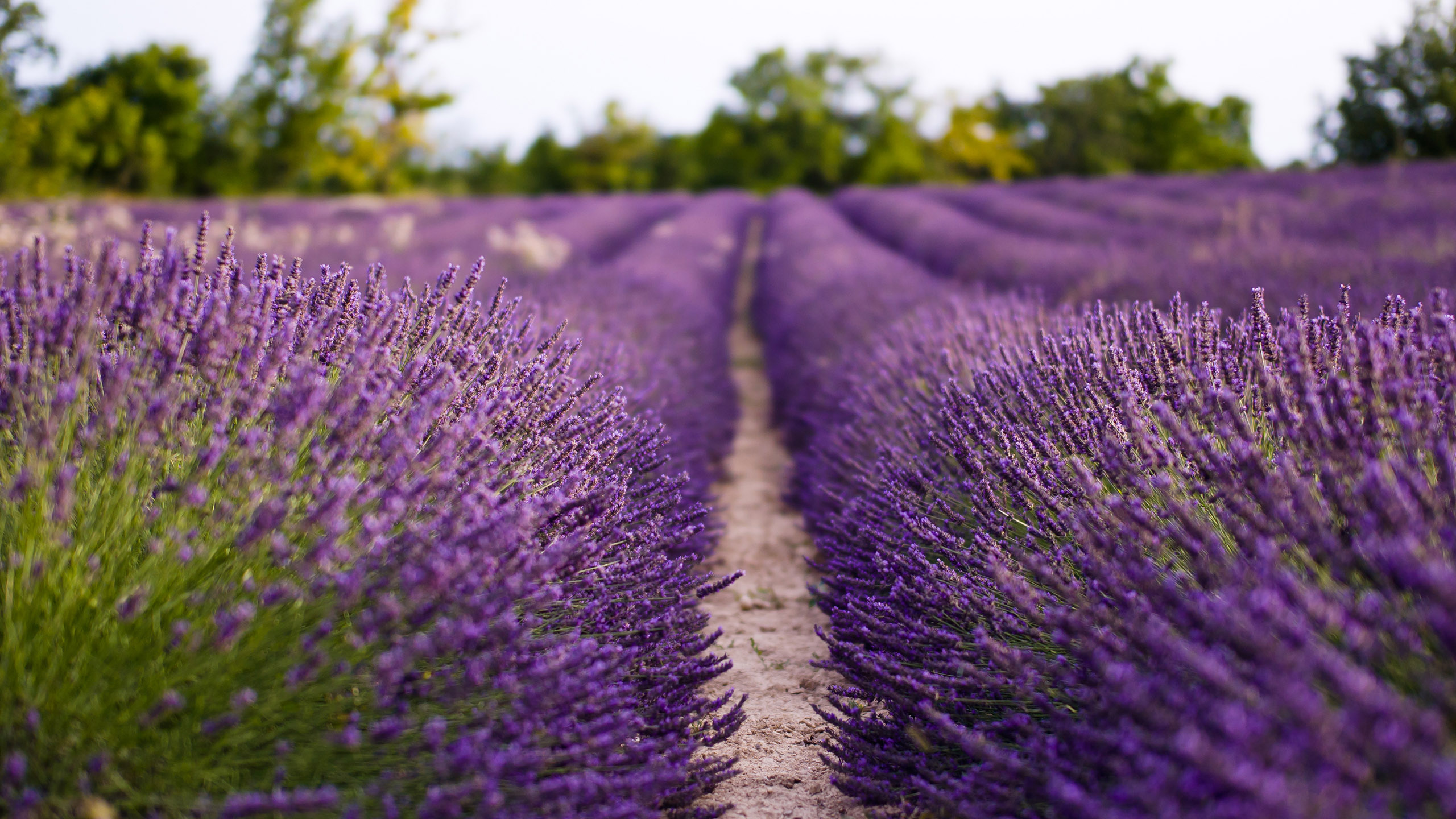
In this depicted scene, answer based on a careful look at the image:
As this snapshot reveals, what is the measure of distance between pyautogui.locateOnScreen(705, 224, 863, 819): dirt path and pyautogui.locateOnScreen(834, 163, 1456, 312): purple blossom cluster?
1634mm

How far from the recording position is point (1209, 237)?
20.4 feet

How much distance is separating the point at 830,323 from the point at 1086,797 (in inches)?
156

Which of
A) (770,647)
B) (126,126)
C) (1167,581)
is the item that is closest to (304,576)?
(1167,581)

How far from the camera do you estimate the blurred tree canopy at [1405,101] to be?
60.3 feet

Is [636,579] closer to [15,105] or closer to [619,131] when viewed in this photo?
[15,105]

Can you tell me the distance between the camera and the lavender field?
3.15 feet

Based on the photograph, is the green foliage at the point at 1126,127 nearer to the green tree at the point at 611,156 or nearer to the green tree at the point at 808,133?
the green tree at the point at 808,133

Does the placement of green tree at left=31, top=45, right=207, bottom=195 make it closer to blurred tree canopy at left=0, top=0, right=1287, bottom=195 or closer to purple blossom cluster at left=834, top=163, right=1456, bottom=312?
blurred tree canopy at left=0, top=0, right=1287, bottom=195

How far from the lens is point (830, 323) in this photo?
482cm

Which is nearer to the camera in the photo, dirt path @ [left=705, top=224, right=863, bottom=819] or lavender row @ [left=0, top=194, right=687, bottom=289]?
dirt path @ [left=705, top=224, right=863, bottom=819]

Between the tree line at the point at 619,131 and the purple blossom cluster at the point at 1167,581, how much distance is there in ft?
20.0

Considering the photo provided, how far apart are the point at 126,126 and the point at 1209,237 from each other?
65.8 feet

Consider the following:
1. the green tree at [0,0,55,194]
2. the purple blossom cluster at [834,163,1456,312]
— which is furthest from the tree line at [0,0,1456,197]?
the purple blossom cluster at [834,163,1456,312]

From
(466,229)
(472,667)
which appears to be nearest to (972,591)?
(472,667)
